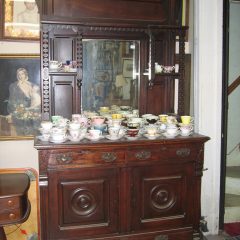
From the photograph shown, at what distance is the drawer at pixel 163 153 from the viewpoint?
247cm

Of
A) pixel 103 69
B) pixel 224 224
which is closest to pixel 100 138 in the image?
pixel 103 69

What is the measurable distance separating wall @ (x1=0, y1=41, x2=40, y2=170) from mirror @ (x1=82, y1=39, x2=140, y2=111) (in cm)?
51

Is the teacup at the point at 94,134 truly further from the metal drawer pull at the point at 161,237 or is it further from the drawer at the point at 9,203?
the metal drawer pull at the point at 161,237

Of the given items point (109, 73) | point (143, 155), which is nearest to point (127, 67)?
point (109, 73)

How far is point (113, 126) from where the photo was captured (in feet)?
8.34

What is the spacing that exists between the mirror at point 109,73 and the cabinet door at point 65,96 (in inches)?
3.1

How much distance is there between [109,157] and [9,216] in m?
0.82

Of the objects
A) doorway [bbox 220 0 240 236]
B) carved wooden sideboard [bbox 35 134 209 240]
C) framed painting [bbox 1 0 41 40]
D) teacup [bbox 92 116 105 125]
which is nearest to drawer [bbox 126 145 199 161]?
carved wooden sideboard [bbox 35 134 209 240]

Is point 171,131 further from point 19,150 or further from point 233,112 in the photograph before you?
point 233,112

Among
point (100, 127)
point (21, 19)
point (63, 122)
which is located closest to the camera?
point (63, 122)

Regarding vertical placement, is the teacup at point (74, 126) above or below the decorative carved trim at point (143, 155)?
above

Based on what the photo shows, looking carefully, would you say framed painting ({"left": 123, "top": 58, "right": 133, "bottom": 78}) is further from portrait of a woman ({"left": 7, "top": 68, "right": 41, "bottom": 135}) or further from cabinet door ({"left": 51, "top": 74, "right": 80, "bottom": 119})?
portrait of a woman ({"left": 7, "top": 68, "right": 41, "bottom": 135})

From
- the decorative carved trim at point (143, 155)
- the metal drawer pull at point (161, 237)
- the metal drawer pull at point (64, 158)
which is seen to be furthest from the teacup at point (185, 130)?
the metal drawer pull at point (64, 158)

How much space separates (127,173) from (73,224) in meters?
0.57
